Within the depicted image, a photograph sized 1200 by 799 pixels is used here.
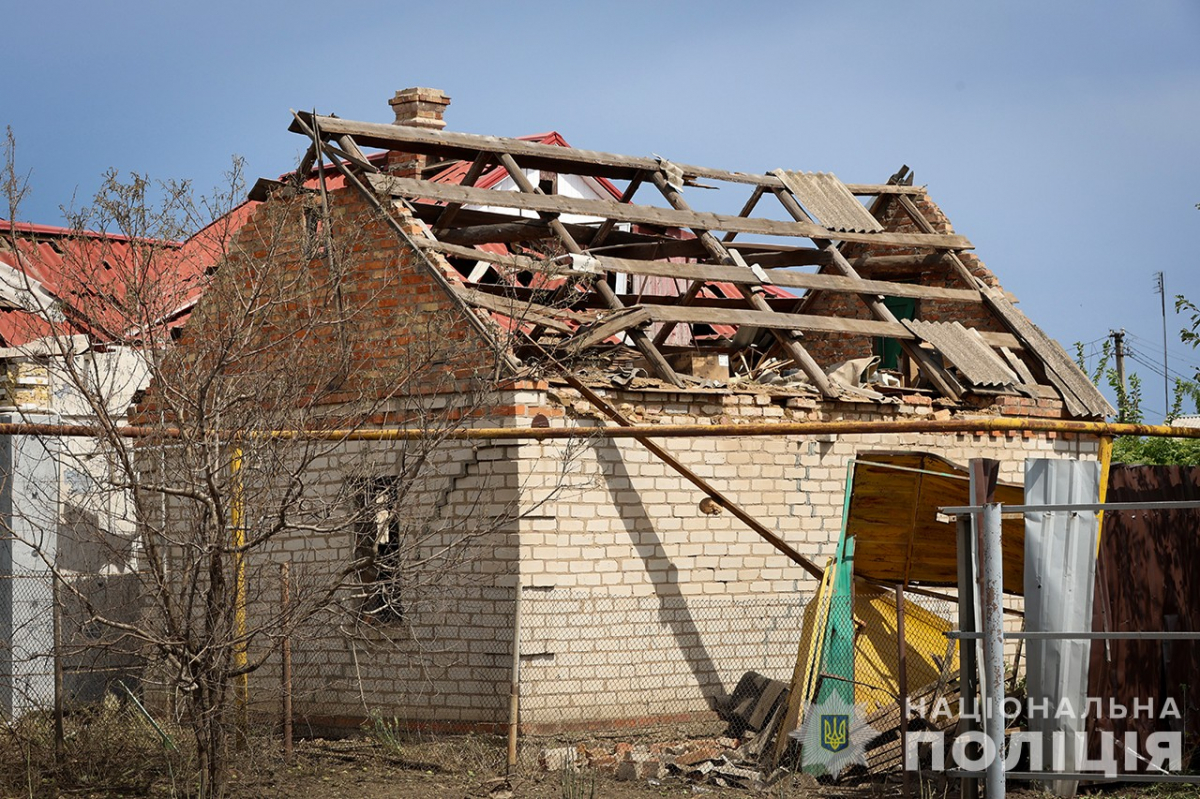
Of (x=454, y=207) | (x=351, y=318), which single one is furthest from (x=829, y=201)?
(x=351, y=318)

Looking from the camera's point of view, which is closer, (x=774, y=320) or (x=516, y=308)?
(x=516, y=308)

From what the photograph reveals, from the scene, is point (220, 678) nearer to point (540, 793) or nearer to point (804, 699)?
point (540, 793)

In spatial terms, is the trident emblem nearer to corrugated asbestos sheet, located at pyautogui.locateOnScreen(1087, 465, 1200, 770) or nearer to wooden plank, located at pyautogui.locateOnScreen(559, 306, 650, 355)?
corrugated asbestos sheet, located at pyautogui.locateOnScreen(1087, 465, 1200, 770)

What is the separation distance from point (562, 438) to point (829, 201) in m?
5.83

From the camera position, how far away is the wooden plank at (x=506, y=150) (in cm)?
1136

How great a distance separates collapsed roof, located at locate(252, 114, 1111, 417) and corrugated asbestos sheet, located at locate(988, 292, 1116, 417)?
Answer: 24mm

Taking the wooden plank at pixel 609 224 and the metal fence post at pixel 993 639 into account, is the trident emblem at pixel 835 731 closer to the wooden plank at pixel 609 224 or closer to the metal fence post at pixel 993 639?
the metal fence post at pixel 993 639

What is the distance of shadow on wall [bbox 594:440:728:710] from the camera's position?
10.2 metres

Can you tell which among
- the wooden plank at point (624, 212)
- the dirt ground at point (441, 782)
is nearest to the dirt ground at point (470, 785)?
the dirt ground at point (441, 782)

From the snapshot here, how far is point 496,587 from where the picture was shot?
381 inches

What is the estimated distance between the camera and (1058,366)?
13.3 metres

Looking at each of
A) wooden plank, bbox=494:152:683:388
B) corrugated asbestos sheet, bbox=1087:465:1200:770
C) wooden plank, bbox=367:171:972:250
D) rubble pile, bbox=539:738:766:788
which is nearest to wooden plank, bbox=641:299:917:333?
wooden plank, bbox=494:152:683:388

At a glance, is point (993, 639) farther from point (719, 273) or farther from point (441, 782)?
point (719, 273)

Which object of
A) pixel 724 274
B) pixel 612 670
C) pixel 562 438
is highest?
pixel 724 274
